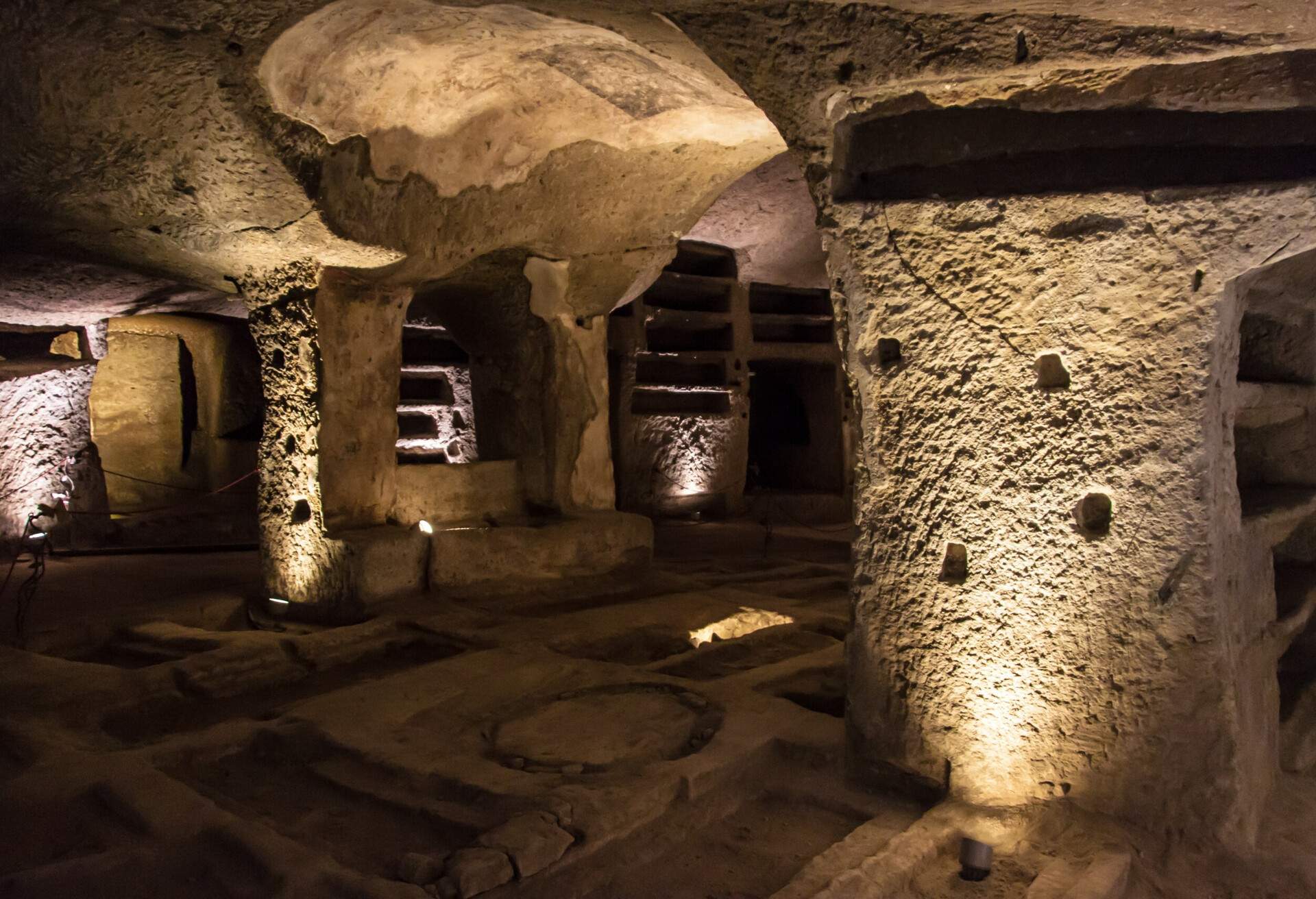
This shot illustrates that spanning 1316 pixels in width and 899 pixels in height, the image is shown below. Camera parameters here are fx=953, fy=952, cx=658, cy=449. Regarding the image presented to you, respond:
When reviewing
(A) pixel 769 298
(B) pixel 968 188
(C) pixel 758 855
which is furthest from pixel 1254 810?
(A) pixel 769 298

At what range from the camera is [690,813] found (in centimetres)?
292

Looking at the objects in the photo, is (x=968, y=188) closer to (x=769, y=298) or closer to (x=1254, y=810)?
(x=1254, y=810)

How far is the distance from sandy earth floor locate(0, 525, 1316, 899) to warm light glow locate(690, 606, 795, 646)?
0.6 inches

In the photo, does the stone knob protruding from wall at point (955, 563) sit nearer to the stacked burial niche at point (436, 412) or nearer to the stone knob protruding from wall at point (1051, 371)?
the stone knob protruding from wall at point (1051, 371)

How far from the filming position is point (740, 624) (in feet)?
17.5

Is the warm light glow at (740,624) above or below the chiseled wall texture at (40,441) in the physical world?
below

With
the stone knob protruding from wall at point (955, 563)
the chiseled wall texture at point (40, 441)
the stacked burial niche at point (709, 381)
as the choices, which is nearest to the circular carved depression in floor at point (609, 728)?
the stone knob protruding from wall at point (955, 563)

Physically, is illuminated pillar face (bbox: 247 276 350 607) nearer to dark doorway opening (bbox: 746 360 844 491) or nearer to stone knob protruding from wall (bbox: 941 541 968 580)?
stone knob protruding from wall (bbox: 941 541 968 580)

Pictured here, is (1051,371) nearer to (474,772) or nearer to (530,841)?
(530,841)

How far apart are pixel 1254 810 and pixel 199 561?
24.3ft

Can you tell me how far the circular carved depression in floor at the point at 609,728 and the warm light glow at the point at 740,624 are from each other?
1.14 m

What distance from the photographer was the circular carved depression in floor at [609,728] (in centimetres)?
332

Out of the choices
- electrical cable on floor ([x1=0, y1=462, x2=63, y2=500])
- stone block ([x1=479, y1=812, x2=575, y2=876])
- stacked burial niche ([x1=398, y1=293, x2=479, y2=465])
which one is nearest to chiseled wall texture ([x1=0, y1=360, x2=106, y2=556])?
electrical cable on floor ([x1=0, y1=462, x2=63, y2=500])

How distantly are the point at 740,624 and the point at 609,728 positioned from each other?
1870 millimetres
